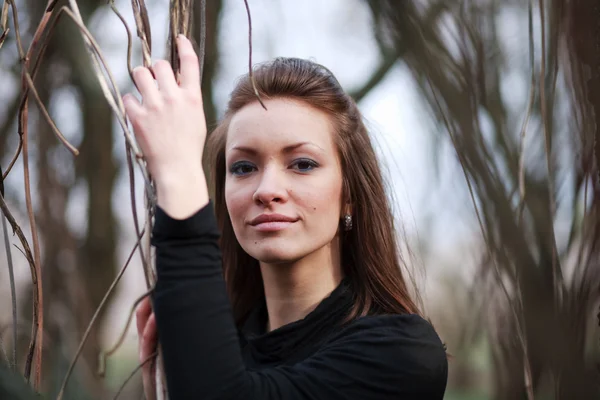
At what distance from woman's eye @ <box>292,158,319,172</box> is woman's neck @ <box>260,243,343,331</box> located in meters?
0.22

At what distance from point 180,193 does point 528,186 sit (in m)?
0.95

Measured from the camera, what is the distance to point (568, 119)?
1.60 m

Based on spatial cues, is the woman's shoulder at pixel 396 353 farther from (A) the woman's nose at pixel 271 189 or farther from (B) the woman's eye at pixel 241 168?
(B) the woman's eye at pixel 241 168

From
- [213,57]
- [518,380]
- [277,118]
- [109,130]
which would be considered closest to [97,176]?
[109,130]

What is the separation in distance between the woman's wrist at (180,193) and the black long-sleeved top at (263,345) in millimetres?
12

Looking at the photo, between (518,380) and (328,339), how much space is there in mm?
432

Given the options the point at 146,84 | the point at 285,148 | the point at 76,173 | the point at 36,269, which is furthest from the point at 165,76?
the point at 76,173

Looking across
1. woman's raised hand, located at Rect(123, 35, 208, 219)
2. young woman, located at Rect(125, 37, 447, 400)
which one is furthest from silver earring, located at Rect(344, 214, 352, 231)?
woman's raised hand, located at Rect(123, 35, 208, 219)

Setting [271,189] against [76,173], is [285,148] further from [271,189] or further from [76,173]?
[76,173]

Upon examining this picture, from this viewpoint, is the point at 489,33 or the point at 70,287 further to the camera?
the point at 70,287

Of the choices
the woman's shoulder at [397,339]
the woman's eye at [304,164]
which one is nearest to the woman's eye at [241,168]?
the woman's eye at [304,164]

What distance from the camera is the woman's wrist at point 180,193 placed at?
1.15 m

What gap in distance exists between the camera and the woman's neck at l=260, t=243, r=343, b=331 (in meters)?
1.90

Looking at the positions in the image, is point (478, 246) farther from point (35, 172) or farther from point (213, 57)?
point (35, 172)
